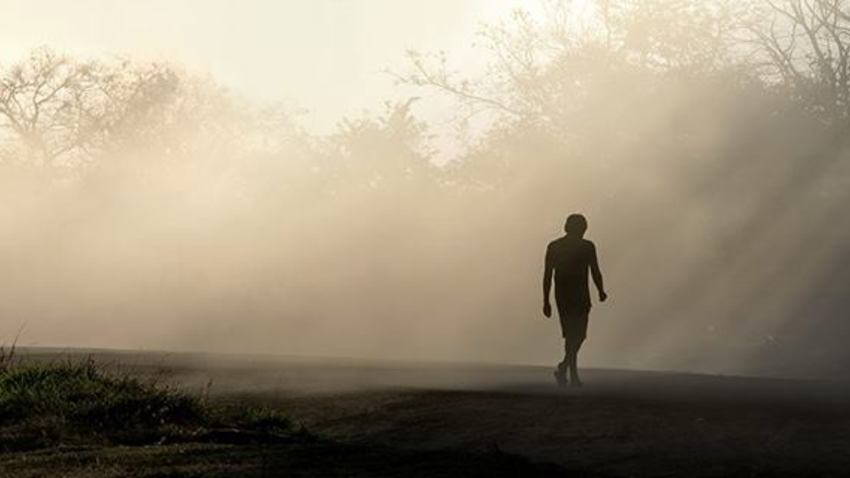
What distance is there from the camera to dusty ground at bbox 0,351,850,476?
400 inches

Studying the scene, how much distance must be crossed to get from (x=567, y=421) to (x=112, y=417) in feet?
13.4

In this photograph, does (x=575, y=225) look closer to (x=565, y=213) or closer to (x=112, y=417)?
(x=112, y=417)

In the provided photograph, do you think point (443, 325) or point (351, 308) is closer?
point (443, 325)

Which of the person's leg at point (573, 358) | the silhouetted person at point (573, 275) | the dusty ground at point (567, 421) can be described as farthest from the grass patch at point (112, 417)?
the person's leg at point (573, 358)

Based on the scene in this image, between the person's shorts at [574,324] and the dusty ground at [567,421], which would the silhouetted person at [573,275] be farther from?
the dusty ground at [567,421]

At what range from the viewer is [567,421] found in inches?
499

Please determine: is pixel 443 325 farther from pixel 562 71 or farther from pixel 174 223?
pixel 174 223

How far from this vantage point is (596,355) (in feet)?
120

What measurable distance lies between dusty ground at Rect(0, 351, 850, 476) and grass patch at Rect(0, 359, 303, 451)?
777mm

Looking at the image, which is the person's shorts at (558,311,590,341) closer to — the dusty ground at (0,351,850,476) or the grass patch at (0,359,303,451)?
the dusty ground at (0,351,850,476)

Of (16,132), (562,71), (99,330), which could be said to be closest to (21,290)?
(99,330)

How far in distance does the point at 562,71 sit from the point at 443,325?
28.4 feet

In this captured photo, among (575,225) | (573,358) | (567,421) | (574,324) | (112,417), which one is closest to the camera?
(567,421)

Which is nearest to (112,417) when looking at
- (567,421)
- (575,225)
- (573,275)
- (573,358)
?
(567,421)
